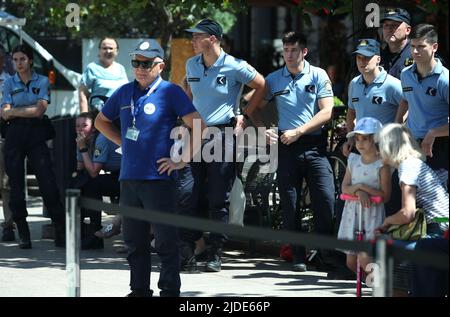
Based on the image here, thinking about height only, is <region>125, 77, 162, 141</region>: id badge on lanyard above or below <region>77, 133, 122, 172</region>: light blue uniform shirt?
above

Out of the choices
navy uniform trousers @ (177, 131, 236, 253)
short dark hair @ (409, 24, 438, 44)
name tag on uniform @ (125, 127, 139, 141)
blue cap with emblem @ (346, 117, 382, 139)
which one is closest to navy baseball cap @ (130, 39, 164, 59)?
name tag on uniform @ (125, 127, 139, 141)

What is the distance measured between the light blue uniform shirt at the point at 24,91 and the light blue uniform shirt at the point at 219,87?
6.28 ft

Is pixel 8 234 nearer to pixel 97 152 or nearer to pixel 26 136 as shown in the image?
pixel 26 136

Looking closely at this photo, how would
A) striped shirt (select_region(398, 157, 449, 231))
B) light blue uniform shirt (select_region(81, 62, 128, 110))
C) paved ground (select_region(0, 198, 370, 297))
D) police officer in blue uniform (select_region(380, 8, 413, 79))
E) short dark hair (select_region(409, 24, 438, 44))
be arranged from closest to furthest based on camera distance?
striped shirt (select_region(398, 157, 449, 231)) → short dark hair (select_region(409, 24, 438, 44)) → paved ground (select_region(0, 198, 370, 297)) → police officer in blue uniform (select_region(380, 8, 413, 79)) → light blue uniform shirt (select_region(81, 62, 128, 110))

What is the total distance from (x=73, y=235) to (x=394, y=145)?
2.14m

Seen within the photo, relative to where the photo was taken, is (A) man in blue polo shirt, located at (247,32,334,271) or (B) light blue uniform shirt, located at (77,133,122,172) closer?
(A) man in blue polo shirt, located at (247,32,334,271)

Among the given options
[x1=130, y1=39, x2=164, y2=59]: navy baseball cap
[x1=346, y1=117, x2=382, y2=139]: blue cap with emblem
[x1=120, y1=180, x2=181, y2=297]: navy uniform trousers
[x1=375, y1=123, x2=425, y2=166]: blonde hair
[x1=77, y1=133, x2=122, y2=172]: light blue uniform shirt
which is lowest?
[x1=120, y1=180, x2=181, y2=297]: navy uniform trousers

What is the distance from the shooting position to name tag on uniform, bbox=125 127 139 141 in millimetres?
8031

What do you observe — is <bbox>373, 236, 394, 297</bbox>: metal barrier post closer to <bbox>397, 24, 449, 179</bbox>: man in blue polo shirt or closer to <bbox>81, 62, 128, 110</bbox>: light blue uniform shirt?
<bbox>397, 24, 449, 179</bbox>: man in blue polo shirt

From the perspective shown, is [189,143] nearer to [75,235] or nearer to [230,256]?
[75,235]

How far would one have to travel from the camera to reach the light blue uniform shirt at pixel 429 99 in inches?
336

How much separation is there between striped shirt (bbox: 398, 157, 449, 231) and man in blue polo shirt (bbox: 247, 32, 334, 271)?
2223 mm

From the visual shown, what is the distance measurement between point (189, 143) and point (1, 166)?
459 centimetres

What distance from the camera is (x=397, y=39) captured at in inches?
388
